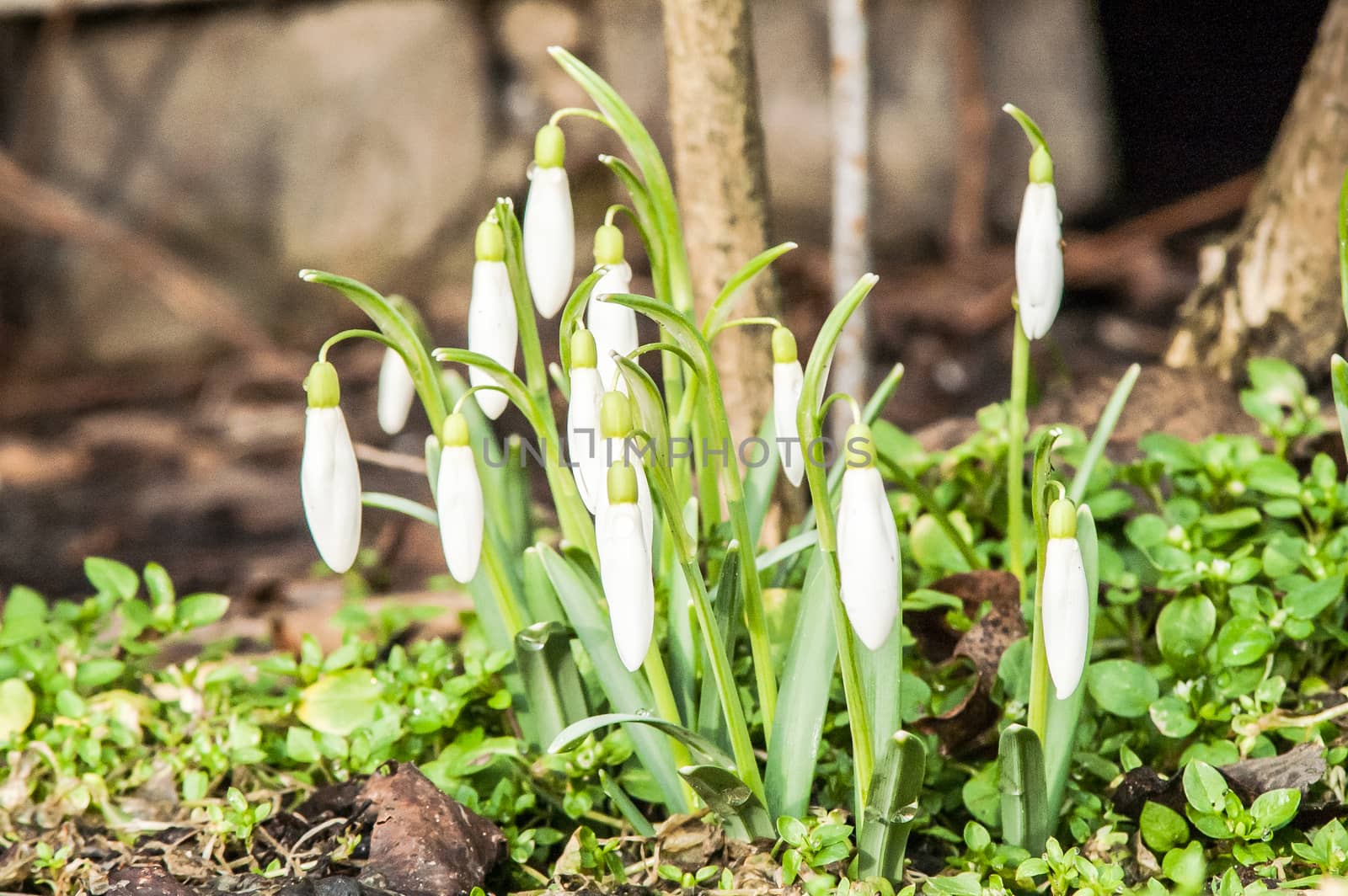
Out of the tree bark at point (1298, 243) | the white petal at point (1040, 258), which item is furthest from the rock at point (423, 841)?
the tree bark at point (1298, 243)

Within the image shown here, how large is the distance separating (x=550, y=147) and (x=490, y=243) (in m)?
0.13

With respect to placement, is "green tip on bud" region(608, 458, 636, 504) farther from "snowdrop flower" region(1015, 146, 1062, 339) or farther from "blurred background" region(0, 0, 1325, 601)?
"blurred background" region(0, 0, 1325, 601)

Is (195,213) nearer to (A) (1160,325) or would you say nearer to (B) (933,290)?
(B) (933,290)

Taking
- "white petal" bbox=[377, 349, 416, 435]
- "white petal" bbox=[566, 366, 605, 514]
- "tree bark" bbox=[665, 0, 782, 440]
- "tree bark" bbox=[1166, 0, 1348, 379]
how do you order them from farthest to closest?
1. "tree bark" bbox=[1166, 0, 1348, 379]
2. "tree bark" bbox=[665, 0, 782, 440]
3. "white petal" bbox=[377, 349, 416, 435]
4. "white petal" bbox=[566, 366, 605, 514]

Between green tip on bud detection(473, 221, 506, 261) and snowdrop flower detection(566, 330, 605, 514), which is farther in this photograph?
green tip on bud detection(473, 221, 506, 261)

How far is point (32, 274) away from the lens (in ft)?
11.8

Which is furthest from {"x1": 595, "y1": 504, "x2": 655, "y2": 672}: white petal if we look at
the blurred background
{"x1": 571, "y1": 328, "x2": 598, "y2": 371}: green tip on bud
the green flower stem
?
the blurred background

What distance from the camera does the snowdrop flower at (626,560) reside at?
1036 millimetres

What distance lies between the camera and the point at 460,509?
1.18 metres

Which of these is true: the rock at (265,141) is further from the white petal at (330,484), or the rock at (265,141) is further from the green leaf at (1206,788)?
the green leaf at (1206,788)

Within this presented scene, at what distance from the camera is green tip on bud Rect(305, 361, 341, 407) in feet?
3.84

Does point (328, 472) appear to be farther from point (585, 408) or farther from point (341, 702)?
point (341, 702)

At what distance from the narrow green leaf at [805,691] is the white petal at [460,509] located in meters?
0.34

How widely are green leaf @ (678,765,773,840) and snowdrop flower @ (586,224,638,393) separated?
1.29 feet
